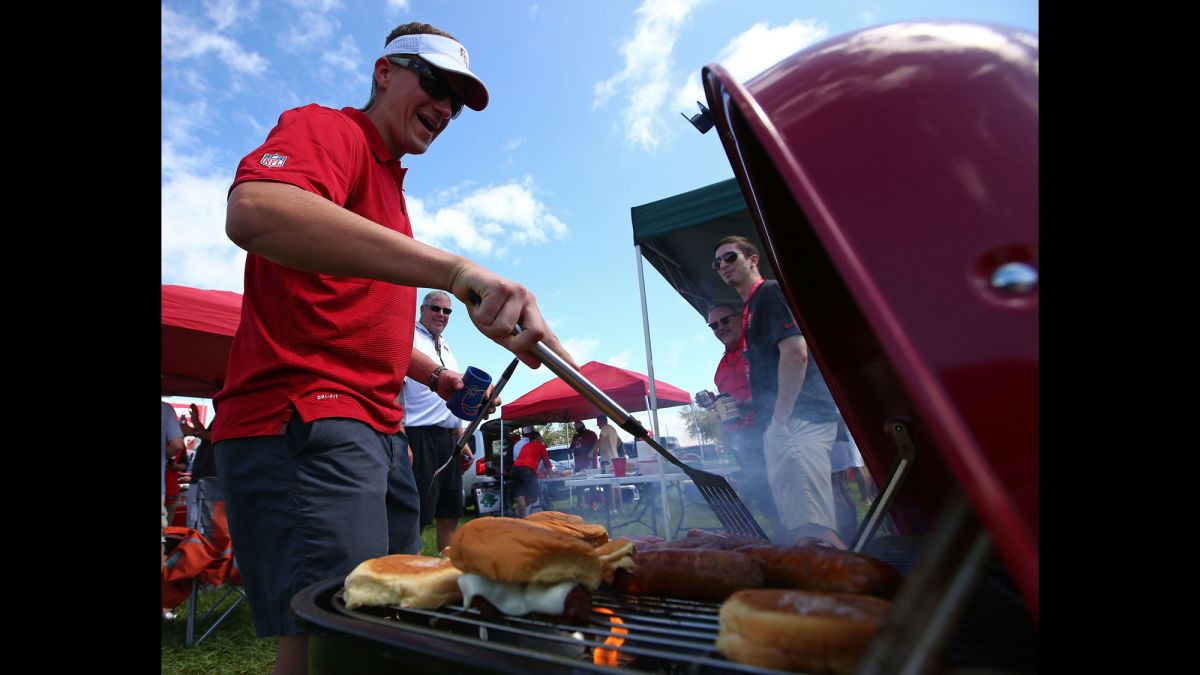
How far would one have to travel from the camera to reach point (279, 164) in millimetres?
1514

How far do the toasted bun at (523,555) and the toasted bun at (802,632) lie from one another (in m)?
0.33

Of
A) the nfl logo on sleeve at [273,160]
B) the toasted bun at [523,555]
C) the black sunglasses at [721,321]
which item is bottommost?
the toasted bun at [523,555]

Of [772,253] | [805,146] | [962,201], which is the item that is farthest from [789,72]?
[772,253]

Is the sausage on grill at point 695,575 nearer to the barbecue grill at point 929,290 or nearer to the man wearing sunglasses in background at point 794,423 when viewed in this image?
the barbecue grill at point 929,290

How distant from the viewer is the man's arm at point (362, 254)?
133 cm

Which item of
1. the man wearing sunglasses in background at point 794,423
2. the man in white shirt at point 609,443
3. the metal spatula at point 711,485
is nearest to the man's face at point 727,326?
the man wearing sunglasses in background at point 794,423

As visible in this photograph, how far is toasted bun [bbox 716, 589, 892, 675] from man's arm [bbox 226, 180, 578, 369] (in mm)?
798

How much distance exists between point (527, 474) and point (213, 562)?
23.1ft

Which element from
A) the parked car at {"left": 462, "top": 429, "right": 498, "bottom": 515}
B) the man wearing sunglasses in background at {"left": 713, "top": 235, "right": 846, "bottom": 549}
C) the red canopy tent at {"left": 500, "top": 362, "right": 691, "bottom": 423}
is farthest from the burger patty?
the red canopy tent at {"left": 500, "top": 362, "right": 691, "bottom": 423}

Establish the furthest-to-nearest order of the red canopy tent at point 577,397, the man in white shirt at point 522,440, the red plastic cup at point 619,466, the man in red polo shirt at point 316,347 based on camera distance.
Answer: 1. the man in white shirt at point 522,440
2. the red canopy tent at point 577,397
3. the red plastic cup at point 619,466
4. the man in red polo shirt at point 316,347

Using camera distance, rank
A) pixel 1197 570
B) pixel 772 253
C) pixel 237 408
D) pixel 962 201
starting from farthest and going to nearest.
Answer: pixel 237 408 < pixel 772 253 < pixel 962 201 < pixel 1197 570

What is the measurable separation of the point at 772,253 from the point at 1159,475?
91 centimetres

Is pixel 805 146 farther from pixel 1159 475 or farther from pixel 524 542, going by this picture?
pixel 524 542

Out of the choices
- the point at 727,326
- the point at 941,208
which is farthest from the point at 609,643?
the point at 727,326
